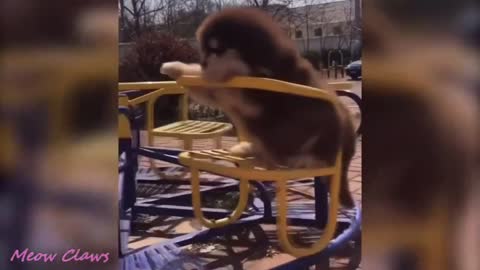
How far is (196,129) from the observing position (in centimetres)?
148

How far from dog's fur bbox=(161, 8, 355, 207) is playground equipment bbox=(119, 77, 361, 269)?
0.10 ft

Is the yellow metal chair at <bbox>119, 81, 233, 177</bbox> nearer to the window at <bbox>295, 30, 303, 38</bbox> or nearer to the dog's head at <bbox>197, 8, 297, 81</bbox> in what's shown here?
the dog's head at <bbox>197, 8, 297, 81</bbox>

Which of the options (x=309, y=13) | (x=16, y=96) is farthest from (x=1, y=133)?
(x=309, y=13)

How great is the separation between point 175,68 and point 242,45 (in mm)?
189

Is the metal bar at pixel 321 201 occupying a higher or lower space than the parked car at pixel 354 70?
lower

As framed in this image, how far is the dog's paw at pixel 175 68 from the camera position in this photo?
1239 millimetres

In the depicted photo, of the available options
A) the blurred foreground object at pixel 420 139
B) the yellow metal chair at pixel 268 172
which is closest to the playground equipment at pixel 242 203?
the yellow metal chair at pixel 268 172

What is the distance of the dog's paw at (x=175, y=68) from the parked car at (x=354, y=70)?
377 millimetres

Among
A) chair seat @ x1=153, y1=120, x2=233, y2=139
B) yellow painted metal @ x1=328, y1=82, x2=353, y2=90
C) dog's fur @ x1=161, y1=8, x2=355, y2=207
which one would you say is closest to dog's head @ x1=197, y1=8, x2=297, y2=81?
dog's fur @ x1=161, y1=8, x2=355, y2=207

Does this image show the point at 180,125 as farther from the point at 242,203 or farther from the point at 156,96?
the point at 242,203

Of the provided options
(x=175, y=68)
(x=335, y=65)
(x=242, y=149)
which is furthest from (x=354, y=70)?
(x=242, y=149)

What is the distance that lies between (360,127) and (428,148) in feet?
0.42

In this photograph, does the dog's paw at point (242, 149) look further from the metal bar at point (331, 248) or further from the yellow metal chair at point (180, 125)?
the metal bar at point (331, 248)

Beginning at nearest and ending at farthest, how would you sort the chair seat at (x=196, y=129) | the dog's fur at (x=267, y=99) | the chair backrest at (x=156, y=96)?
the dog's fur at (x=267, y=99), the chair backrest at (x=156, y=96), the chair seat at (x=196, y=129)
